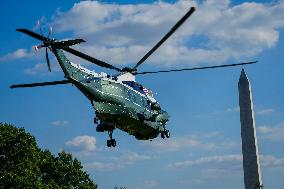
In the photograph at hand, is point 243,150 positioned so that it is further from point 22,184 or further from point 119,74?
point 119,74

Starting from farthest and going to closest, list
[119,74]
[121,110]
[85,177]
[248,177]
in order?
[248,177] → [85,177] → [119,74] → [121,110]

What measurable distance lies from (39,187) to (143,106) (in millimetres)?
30140

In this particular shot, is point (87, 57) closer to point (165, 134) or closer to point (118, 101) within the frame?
point (118, 101)

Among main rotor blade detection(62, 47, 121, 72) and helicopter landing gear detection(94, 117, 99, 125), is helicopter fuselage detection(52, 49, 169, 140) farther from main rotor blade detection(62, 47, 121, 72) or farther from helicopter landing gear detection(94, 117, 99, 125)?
main rotor blade detection(62, 47, 121, 72)

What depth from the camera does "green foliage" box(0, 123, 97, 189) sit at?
66250mm

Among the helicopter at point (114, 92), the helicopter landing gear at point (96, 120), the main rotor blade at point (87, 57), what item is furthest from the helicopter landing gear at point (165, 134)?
the main rotor blade at point (87, 57)

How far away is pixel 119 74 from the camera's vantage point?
4006 centimetres

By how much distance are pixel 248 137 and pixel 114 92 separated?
7433 centimetres

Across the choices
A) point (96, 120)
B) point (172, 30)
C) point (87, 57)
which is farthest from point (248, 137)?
point (87, 57)

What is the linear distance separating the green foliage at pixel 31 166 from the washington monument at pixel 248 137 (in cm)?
3572

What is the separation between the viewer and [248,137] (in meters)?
108

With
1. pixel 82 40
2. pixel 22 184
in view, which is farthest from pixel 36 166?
pixel 82 40

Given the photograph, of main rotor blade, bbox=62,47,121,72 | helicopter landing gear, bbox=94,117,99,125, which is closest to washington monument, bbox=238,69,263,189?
main rotor blade, bbox=62,47,121,72

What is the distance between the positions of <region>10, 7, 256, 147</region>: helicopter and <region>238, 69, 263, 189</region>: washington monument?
6557 cm
